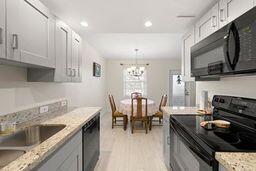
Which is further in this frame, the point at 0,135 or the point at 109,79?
the point at 109,79

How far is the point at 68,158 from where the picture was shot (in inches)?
63.6

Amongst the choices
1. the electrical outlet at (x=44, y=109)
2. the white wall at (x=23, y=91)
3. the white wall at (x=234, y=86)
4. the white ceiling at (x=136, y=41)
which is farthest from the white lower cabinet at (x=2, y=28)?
the white ceiling at (x=136, y=41)

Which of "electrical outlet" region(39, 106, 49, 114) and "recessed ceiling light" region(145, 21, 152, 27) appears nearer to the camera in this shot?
"electrical outlet" region(39, 106, 49, 114)

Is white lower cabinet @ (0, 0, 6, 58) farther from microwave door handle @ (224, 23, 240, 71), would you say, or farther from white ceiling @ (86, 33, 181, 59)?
white ceiling @ (86, 33, 181, 59)

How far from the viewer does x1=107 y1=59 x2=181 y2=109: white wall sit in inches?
317

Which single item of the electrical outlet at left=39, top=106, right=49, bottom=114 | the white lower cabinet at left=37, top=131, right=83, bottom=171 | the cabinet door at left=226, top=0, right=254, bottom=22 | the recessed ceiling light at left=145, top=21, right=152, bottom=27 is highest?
the recessed ceiling light at left=145, top=21, right=152, bottom=27

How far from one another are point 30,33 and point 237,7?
1655mm

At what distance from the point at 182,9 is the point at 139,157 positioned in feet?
7.81

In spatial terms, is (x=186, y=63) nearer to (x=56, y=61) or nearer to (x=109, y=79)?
(x=56, y=61)

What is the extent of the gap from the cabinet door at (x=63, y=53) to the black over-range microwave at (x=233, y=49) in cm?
153

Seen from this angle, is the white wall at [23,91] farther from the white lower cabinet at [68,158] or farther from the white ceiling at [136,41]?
the white ceiling at [136,41]

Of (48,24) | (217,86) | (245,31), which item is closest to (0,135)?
(48,24)

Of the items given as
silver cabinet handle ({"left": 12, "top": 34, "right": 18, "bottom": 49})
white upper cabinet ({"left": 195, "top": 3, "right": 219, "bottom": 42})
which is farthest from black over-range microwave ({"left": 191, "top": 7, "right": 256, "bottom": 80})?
silver cabinet handle ({"left": 12, "top": 34, "right": 18, "bottom": 49})

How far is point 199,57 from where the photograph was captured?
1.97m
